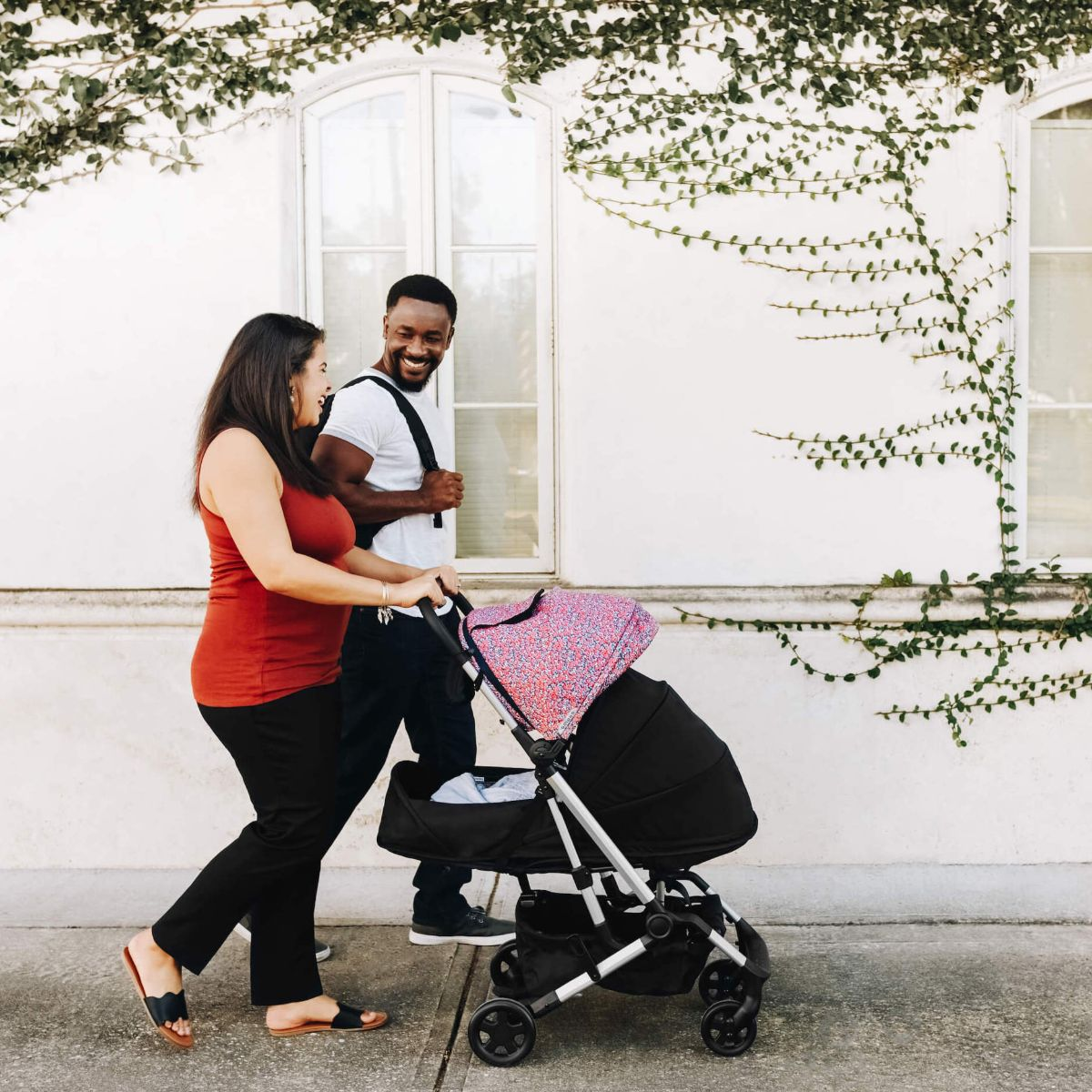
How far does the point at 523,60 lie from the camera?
4668 millimetres

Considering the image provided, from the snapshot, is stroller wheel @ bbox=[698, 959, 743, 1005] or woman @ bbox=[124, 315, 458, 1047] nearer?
woman @ bbox=[124, 315, 458, 1047]

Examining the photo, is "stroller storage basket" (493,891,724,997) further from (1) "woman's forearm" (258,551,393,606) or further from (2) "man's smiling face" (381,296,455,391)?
(2) "man's smiling face" (381,296,455,391)

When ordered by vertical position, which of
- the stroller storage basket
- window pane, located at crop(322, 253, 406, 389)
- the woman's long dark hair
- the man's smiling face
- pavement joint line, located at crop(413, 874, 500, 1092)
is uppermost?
window pane, located at crop(322, 253, 406, 389)

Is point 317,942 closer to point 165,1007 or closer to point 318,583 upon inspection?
point 165,1007

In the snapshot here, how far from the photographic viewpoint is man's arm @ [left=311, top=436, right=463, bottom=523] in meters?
3.71

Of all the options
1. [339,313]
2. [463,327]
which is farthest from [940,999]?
[339,313]

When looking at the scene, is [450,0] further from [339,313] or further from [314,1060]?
[314,1060]

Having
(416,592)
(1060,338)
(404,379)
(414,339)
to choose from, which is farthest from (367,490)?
(1060,338)

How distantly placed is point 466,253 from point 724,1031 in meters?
3.02

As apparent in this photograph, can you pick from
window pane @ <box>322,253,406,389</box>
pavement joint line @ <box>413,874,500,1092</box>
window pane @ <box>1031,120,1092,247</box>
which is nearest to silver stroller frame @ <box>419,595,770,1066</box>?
pavement joint line @ <box>413,874,500,1092</box>

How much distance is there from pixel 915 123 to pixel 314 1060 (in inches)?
150

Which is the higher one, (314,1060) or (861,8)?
(861,8)

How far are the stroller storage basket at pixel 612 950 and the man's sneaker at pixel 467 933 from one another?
65 cm

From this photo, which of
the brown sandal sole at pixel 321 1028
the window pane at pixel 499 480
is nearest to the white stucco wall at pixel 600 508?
the window pane at pixel 499 480
